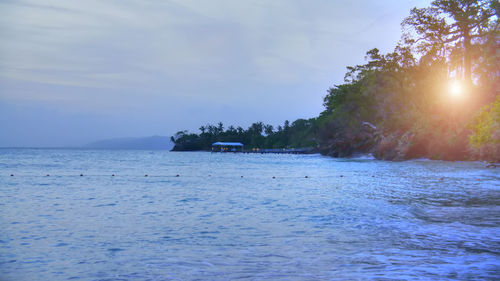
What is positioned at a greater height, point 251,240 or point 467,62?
point 467,62

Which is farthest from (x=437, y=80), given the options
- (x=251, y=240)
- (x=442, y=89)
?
(x=251, y=240)

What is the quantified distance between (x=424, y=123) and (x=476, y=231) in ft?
170

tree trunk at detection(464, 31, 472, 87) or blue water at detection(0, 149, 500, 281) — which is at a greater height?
tree trunk at detection(464, 31, 472, 87)

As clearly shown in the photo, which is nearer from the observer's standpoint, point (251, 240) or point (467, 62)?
point (251, 240)

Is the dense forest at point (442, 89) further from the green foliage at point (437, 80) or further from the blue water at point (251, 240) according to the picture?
the blue water at point (251, 240)

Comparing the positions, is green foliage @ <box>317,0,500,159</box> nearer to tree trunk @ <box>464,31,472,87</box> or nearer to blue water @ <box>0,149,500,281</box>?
tree trunk @ <box>464,31,472,87</box>

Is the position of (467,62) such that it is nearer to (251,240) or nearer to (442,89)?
(442,89)

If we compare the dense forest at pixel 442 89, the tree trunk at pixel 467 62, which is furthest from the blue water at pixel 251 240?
the tree trunk at pixel 467 62

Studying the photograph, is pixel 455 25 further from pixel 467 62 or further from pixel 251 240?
pixel 251 240

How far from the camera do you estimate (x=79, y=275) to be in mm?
5988

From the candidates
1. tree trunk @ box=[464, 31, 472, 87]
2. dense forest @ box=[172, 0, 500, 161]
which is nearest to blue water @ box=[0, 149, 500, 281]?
dense forest @ box=[172, 0, 500, 161]

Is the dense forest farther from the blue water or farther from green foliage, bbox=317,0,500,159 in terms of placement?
the blue water

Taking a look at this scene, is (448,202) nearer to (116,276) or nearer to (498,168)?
(116,276)

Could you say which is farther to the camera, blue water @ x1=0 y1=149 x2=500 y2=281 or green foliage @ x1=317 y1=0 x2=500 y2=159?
green foliage @ x1=317 y1=0 x2=500 y2=159
